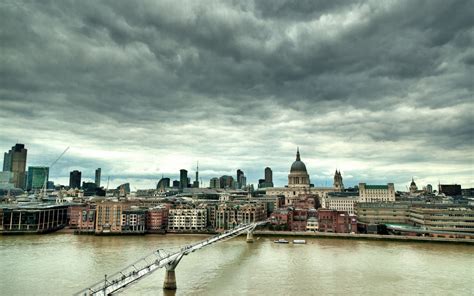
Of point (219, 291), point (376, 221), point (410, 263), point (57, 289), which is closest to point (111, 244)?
point (57, 289)

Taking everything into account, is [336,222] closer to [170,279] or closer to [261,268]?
[261,268]

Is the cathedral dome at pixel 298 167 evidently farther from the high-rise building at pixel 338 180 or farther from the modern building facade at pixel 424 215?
the modern building facade at pixel 424 215

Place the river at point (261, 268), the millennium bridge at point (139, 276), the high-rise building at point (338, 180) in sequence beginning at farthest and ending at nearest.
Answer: the high-rise building at point (338, 180)
the river at point (261, 268)
the millennium bridge at point (139, 276)

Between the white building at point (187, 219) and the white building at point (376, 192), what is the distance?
188ft

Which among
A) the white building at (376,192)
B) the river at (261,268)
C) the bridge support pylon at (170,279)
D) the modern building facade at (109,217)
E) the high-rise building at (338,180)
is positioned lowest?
the river at (261,268)

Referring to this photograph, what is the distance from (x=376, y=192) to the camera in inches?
4397

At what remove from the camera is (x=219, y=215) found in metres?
75.2

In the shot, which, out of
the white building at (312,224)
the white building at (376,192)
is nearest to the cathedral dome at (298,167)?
the white building at (376,192)

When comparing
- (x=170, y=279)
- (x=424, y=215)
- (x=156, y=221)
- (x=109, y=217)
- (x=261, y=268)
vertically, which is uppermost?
(x=424, y=215)

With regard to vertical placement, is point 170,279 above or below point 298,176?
below

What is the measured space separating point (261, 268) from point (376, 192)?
281 feet

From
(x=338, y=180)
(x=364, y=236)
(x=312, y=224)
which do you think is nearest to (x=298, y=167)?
(x=338, y=180)

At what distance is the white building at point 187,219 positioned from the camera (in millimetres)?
71375

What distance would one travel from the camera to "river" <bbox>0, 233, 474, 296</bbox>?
91.8 ft
